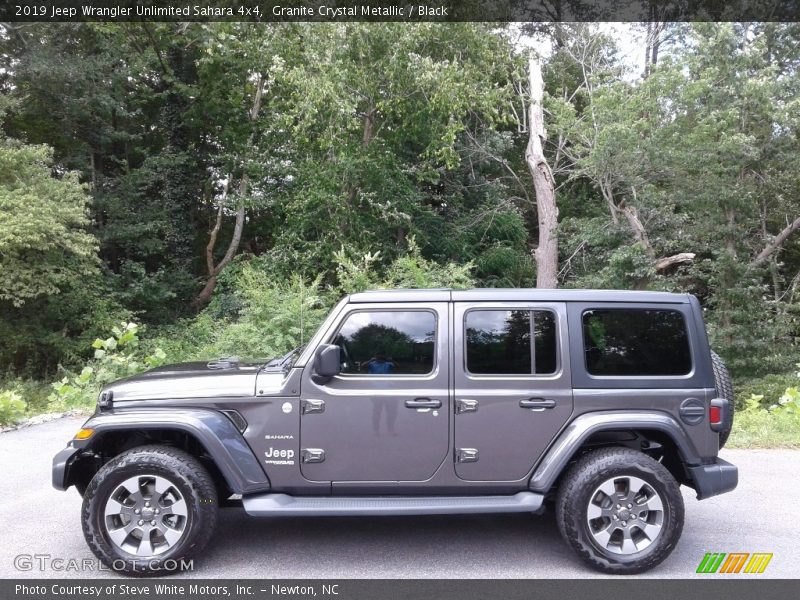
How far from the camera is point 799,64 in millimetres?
16547


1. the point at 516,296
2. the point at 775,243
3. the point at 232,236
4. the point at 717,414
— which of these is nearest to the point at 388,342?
the point at 516,296

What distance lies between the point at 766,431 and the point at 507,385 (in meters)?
5.07

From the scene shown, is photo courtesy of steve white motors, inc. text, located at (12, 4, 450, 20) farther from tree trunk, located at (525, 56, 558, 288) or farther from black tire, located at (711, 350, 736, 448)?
black tire, located at (711, 350, 736, 448)

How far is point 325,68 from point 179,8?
22.1ft

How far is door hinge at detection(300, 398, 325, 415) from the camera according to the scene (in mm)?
4043

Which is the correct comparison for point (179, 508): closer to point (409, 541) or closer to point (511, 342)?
point (409, 541)

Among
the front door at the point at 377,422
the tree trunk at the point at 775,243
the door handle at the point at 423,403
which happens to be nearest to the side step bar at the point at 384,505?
the front door at the point at 377,422

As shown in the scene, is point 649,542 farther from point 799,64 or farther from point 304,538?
point 799,64

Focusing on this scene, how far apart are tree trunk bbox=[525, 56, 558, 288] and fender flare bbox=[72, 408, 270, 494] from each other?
611 inches

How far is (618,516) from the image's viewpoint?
3.95m

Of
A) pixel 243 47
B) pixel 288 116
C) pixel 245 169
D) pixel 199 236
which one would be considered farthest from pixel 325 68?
pixel 199 236

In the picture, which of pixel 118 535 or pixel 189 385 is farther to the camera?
pixel 189 385

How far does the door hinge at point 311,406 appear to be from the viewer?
4.04 m

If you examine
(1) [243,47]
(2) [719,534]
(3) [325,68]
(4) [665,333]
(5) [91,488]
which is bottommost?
(2) [719,534]
